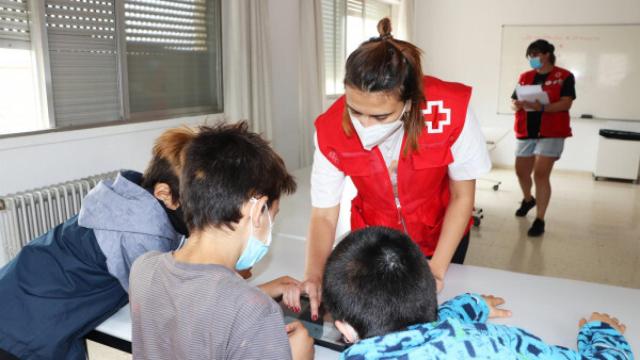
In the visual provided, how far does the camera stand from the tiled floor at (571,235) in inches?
138

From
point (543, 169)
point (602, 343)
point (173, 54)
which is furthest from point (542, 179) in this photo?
point (602, 343)

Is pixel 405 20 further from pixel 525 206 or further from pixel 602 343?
pixel 602 343

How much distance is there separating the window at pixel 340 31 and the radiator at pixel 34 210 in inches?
130

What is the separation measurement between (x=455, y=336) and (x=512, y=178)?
6065mm

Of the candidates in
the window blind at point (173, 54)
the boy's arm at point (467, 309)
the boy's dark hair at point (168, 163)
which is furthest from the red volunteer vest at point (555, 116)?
the boy's dark hair at point (168, 163)

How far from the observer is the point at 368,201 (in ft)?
5.06

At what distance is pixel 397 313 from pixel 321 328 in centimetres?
35

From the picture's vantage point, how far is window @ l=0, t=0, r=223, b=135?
96.3 inches

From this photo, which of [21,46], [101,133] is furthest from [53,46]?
[101,133]

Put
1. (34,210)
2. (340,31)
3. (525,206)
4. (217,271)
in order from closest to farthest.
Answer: (217,271) → (34,210) → (525,206) → (340,31)

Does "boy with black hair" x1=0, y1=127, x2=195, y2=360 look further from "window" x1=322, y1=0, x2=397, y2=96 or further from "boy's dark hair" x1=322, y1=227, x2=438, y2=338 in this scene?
"window" x1=322, y1=0, x2=397, y2=96

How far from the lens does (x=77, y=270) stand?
1.22 m

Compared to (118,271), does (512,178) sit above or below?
below

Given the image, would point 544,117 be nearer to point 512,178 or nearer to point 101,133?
point 512,178
